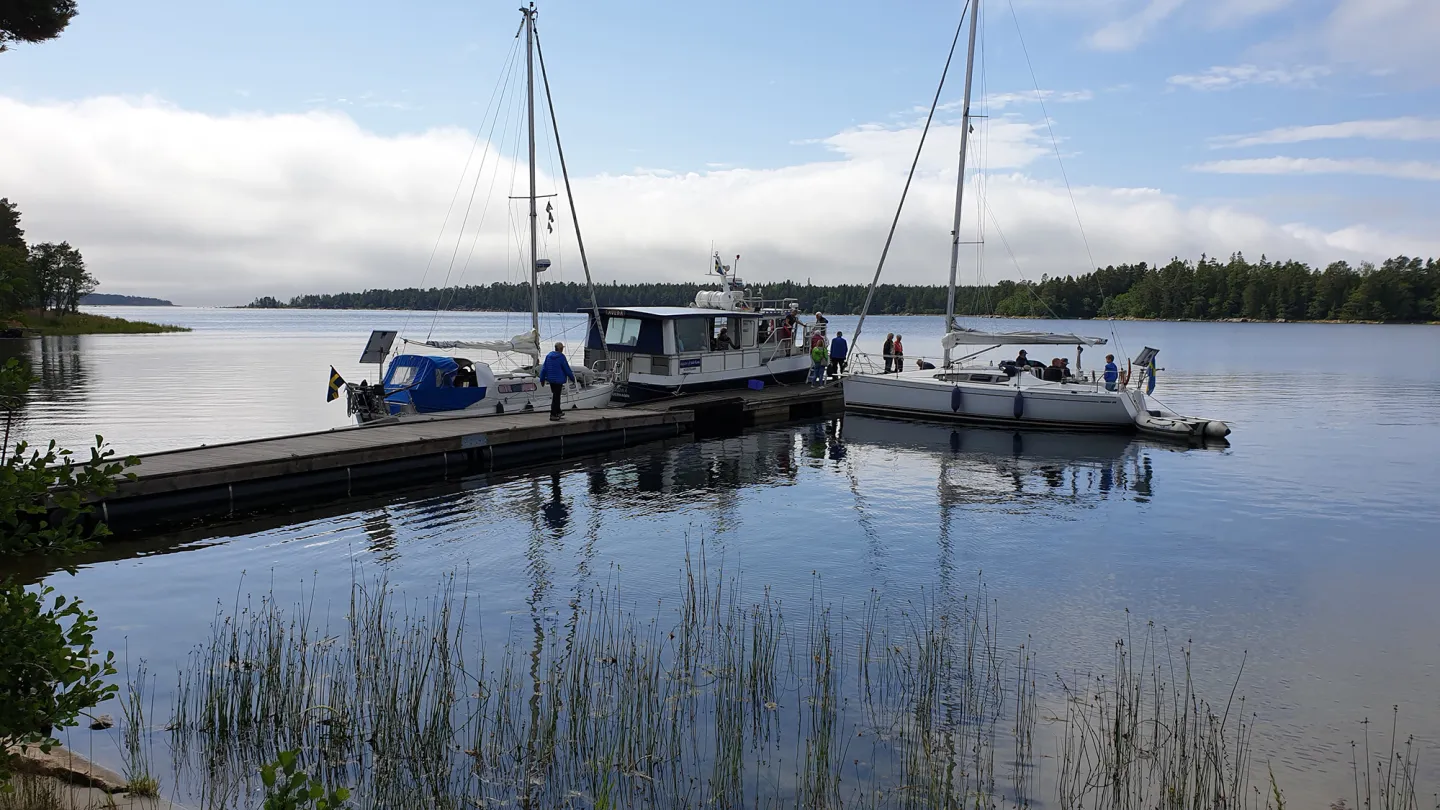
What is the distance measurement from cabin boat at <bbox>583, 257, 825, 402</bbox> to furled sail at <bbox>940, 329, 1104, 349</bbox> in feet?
22.4

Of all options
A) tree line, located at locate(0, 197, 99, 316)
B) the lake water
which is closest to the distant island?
tree line, located at locate(0, 197, 99, 316)

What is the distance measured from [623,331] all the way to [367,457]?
41.3ft

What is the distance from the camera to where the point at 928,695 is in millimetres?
8789

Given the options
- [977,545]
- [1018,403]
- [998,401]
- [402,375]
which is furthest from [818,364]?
[977,545]

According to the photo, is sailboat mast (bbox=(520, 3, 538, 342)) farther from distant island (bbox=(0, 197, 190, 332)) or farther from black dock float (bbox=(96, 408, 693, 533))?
distant island (bbox=(0, 197, 190, 332))

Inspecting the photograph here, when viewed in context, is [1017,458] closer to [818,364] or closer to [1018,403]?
[1018,403]

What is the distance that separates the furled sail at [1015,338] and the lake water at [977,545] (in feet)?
9.75

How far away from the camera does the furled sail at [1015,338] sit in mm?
29172

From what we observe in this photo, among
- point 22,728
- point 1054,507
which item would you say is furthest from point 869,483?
point 22,728

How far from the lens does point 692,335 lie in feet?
102

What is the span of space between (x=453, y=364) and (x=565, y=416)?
10.4 ft

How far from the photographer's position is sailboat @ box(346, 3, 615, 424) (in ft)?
79.9

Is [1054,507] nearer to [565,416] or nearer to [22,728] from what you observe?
[565,416]

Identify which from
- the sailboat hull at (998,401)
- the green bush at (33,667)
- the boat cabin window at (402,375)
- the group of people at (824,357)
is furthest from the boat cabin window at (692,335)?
the green bush at (33,667)
